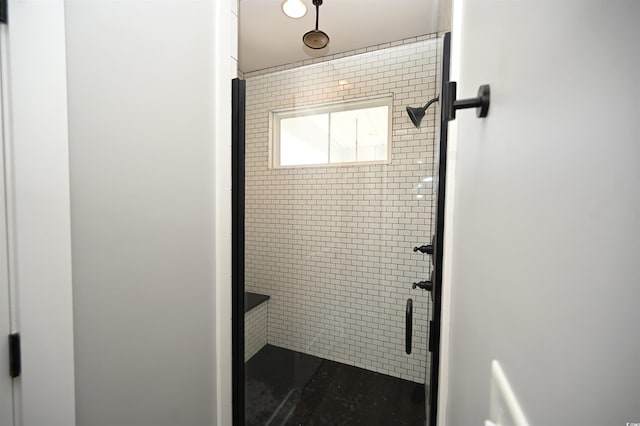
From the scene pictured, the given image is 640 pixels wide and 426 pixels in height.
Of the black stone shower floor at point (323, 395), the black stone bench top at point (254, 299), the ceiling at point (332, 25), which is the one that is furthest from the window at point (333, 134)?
the black stone shower floor at point (323, 395)

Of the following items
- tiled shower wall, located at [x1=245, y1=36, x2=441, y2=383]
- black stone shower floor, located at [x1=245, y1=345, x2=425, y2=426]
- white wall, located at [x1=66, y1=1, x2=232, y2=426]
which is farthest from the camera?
tiled shower wall, located at [x1=245, y1=36, x2=441, y2=383]

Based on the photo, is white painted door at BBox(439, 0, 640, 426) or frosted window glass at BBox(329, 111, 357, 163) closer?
white painted door at BBox(439, 0, 640, 426)

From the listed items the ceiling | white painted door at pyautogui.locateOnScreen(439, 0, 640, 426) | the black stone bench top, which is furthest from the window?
white painted door at pyautogui.locateOnScreen(439, 0, 640, 426)

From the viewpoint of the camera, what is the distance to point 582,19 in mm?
245

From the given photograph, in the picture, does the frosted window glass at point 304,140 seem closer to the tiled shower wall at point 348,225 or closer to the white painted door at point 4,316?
the tiled shower wall at point 348,225

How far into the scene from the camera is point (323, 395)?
1742 mm

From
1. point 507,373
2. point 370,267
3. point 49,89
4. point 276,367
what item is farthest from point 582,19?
point 276,367

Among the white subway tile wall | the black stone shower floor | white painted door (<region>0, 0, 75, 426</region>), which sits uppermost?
white painted door (<region>0, 0, 75, 426</region>)

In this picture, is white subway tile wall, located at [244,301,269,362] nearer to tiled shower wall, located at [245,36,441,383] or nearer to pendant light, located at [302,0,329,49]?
tiled shower wall, located at [245,36,441,383]

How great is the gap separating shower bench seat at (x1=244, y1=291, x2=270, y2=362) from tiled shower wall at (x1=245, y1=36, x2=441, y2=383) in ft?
0.23

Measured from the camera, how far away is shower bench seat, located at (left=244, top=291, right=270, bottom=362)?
1.72m

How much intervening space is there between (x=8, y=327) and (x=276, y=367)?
1.69 meters

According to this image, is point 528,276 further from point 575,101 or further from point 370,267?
point 370,267

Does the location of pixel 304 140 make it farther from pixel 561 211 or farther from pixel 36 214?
pixel 561 211
